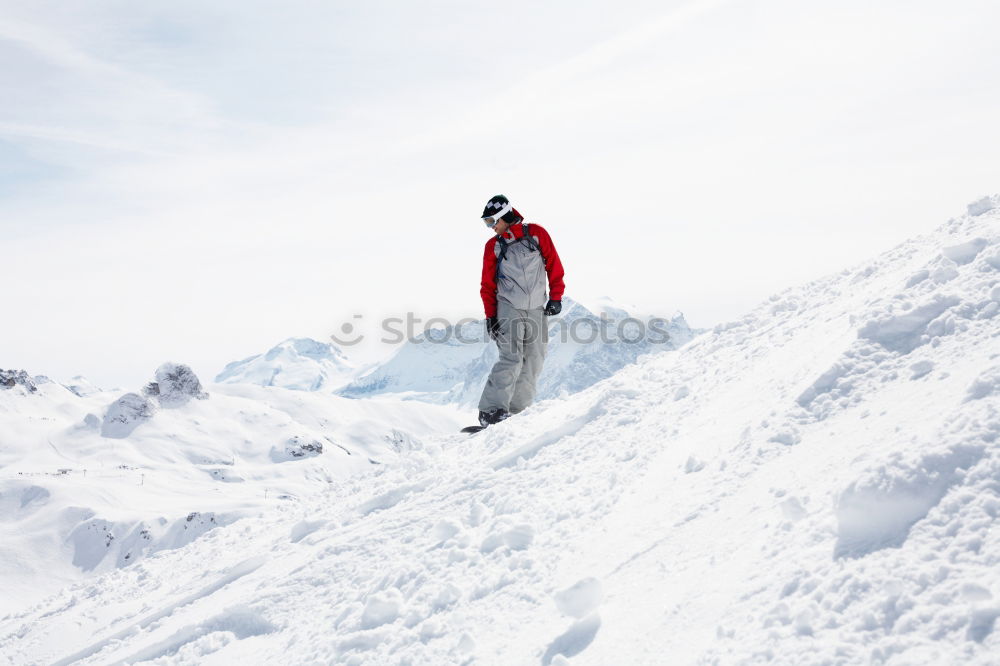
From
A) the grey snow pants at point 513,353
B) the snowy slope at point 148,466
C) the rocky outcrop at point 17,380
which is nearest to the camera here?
the grey snow pants at point 513,353

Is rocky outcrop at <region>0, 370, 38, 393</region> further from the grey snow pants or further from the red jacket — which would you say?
the red jacket

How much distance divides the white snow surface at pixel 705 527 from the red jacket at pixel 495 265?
2.07 m

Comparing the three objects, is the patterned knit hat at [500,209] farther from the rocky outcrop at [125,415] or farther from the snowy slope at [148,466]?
the rocky outcrop at [125,415]

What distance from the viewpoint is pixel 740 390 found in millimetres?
5605

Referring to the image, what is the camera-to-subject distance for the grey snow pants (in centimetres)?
933

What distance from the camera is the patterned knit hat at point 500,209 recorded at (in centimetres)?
877

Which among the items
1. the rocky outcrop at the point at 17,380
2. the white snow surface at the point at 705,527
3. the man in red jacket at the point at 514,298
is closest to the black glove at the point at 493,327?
the man in red jacket at the point at 514,298

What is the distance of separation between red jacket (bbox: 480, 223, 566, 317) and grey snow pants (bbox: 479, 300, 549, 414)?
19 cm

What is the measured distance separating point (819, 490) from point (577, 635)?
4.65ft

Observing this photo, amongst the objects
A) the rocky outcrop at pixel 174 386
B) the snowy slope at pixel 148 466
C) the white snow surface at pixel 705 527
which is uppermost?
the rocky outcrop at pixel 174 386

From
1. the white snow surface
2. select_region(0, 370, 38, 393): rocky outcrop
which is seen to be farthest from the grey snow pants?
select_region(0, 370, 38, 393): rocky outcrop

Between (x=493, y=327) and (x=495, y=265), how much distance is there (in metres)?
0.90

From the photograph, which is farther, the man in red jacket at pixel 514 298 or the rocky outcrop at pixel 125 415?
the rocky outcrop at pixel 125 415

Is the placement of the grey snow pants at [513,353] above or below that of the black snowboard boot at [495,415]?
above
